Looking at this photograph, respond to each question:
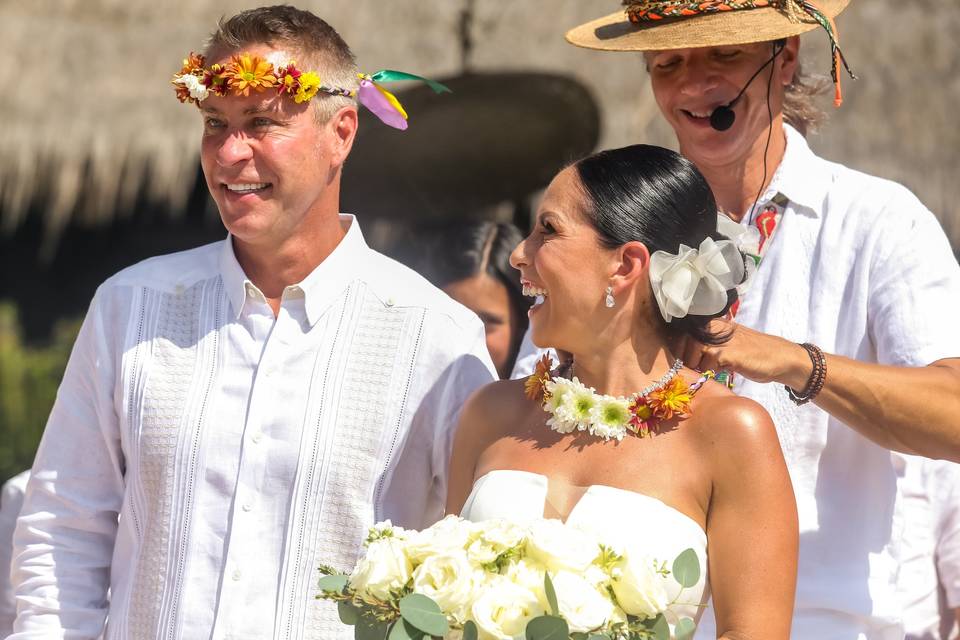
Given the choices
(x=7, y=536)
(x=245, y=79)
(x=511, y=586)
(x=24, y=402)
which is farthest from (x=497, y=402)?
(x=24, y=402)

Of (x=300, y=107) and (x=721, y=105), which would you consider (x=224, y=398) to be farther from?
(x=721, y=105)

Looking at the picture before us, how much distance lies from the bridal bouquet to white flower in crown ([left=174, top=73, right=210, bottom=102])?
4.06ft

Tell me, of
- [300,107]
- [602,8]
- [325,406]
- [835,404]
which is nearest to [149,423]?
[325,406]

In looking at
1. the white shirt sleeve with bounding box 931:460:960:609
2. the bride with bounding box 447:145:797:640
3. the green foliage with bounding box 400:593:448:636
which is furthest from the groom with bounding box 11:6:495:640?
the white shirt sleeve with bounding box 931:460:960:609

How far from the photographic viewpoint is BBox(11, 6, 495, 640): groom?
117 inches

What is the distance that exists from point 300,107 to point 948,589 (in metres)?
2.52

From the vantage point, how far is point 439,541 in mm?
2346

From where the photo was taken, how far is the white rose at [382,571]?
90.7 inches

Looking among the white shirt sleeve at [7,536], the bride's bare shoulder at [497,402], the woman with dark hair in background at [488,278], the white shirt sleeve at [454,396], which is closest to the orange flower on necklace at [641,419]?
the bride's bare shoulder at [497,402]

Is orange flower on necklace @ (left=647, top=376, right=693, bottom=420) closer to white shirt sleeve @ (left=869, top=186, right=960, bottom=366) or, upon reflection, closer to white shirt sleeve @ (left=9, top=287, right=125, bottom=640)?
white shirt sleeve @ (left=869, top=186, right=960, bottom=366)

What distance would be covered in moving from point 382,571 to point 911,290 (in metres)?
1.48

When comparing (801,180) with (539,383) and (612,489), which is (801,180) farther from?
(612,489)

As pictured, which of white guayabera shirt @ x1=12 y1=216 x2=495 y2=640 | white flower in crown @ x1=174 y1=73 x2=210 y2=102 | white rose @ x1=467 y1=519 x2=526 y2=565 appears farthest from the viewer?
white flower in crown @ x1=174 y1=73 x2=210 y2=102

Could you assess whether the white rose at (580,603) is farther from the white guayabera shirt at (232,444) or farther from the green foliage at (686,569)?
the white guayabera shirt at (232,444)
